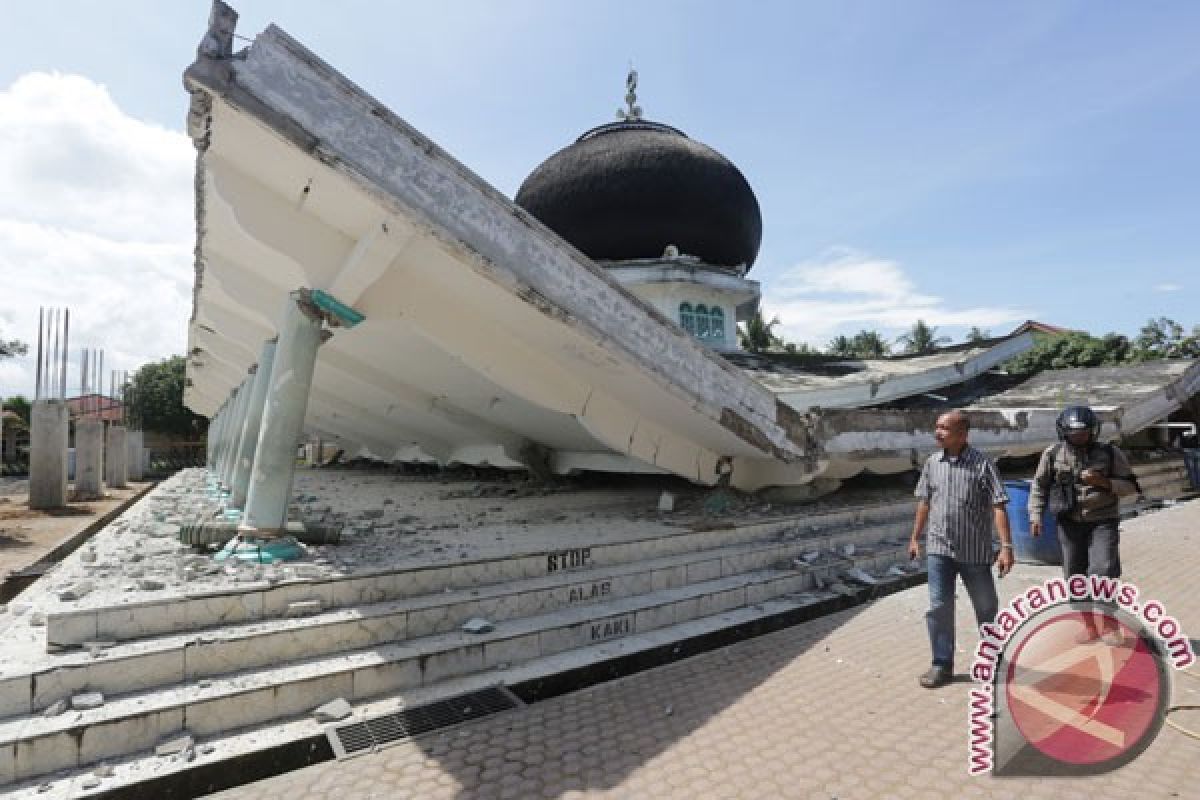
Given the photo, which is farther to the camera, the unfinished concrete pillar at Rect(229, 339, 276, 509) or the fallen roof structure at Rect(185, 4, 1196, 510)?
the unfinished concrete pillar at Rect(229, 339, 276, 509)

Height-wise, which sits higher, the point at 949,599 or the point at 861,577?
the point at 949,599

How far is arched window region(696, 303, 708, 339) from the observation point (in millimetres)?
15961

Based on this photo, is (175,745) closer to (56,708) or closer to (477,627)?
(56,708)

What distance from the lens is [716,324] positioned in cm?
1634

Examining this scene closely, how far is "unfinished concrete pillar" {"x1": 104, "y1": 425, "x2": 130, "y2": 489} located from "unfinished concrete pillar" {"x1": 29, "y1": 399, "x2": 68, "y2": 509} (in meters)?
6.56

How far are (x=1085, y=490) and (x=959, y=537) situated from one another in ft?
3.77

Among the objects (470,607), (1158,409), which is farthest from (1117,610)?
(1158,409)

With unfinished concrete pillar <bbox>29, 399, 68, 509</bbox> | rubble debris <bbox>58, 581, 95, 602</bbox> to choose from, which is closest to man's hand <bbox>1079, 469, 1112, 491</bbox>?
rubble debris <bbox>58, 581, 95, 602</bbox>

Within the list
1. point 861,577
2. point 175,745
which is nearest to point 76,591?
point 175,745

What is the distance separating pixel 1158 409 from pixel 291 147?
15.2 meters

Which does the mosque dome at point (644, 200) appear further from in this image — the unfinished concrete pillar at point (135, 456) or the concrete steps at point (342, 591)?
the unfinished concrete pillar at point (135, 456)

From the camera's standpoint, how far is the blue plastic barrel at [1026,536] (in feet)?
23.4

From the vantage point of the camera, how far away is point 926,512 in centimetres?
421

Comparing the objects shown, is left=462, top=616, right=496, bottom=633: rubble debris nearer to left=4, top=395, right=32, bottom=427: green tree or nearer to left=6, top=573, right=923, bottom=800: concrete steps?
left=6, top=573, right=923, bottom=800: concrete steps
